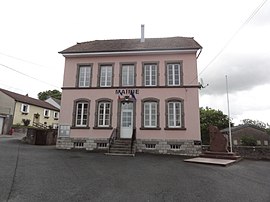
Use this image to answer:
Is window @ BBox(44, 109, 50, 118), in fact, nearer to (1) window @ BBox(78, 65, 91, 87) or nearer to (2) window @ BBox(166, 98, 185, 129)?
(1) window @ BBox(78, 65, 91, 87)

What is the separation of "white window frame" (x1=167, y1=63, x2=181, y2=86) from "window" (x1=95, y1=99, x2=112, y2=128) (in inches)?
206

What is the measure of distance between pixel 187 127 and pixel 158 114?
2.39 meters

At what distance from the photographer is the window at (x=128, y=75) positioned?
52.2 ft

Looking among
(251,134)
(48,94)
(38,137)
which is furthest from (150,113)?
(48,94)

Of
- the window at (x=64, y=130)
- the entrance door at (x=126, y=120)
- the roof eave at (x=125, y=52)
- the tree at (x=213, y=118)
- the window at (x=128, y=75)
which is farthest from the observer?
the tree at (x=213, y=118)

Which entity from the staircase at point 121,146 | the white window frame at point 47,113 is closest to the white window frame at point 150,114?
the staircase at point 121,146

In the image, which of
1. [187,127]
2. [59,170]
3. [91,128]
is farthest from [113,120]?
[59,170]

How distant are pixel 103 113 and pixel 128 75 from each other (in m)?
3.82

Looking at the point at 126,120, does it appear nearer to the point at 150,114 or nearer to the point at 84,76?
the point at 150,114


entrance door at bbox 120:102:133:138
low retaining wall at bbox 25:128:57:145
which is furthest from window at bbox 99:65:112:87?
low retaining wall at bbox 25:128:57:145

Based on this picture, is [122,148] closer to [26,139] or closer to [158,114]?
[158,114]

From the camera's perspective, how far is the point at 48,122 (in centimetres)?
3784

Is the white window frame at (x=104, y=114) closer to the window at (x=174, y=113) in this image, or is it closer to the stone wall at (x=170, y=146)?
the stone wall at (x=170, y=146)

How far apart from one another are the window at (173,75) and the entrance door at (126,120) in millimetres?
3718
